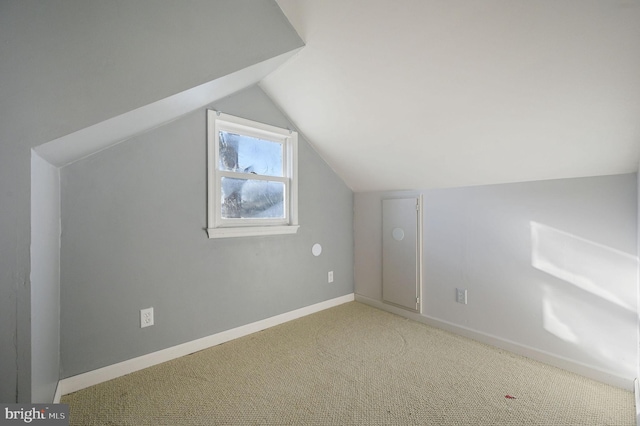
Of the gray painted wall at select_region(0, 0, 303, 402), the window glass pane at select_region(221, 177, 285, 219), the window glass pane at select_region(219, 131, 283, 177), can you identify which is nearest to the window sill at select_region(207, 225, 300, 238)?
the window glass pane at select_region(221, 177, 285, 219)

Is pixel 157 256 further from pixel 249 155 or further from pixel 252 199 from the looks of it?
pixel 249 155

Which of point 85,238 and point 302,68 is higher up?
point 302,68

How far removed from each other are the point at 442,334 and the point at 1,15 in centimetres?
314

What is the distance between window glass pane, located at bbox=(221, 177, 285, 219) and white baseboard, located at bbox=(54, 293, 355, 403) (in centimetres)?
97

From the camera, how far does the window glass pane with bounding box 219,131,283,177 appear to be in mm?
2287

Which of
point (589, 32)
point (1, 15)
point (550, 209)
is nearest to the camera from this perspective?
point (1, 15)

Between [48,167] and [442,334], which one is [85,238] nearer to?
[48,167]

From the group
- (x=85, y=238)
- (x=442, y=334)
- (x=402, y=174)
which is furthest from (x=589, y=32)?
(x=85, y=238)

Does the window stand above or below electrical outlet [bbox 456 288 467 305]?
above

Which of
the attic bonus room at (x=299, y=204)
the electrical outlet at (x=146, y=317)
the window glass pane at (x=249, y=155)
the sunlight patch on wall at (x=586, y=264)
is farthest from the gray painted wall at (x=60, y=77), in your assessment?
the sunlight patch on wall at (x=586, y=264)

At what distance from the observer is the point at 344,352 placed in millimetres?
2053

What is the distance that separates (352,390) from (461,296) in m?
1.30

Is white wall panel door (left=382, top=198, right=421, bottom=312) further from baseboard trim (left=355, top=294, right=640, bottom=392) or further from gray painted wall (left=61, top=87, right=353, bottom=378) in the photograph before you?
gray painted wall (left=61, top=87, right=353, bottom=378)

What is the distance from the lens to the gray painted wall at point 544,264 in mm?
1636
